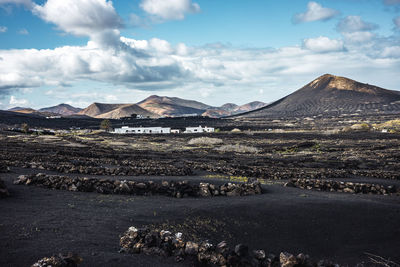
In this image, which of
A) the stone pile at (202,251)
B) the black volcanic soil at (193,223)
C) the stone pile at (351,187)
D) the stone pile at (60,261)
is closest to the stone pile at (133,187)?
the black volcanic soil at (193,223)

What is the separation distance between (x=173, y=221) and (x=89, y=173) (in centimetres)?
1252

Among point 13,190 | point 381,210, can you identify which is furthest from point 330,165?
point 13,190

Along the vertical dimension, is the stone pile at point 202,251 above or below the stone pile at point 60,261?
below

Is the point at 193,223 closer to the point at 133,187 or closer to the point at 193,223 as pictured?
the point at 193,223

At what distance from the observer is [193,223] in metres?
12.0

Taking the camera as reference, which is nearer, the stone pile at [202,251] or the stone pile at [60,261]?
the stone pile at [60,261]

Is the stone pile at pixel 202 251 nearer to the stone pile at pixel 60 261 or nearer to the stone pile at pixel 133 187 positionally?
the stone pile at pixel 60 261

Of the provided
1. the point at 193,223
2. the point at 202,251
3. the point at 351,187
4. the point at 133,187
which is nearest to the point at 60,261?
the point at 202,251

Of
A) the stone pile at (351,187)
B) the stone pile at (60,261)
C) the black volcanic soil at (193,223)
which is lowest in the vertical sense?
the stone pile at (351,187)

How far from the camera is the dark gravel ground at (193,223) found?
8.12m

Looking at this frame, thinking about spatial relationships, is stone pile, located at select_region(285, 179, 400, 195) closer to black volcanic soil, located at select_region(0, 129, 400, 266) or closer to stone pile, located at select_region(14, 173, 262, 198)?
black volcanic soil, located at select_region(0, 129, 400, 266)

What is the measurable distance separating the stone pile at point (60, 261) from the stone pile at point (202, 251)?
5.96 ft

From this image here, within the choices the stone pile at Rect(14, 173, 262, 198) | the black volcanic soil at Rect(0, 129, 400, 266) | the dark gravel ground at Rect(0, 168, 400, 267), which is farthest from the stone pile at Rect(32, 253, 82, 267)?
the stone pile at Rect(14, 173, 262, 198)

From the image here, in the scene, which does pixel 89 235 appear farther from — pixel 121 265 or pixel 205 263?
pixel 205 263
